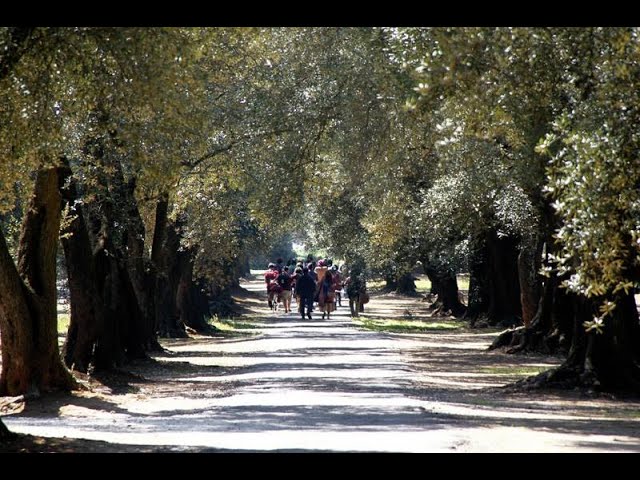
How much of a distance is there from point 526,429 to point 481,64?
13.9ft

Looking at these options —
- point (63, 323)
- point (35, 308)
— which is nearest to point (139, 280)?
point (35, 308)

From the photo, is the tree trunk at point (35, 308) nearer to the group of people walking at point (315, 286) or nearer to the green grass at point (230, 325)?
the green grass at point (230, 325)

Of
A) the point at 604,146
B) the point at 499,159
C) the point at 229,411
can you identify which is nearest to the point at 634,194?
the point at 604,146

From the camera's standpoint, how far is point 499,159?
23828 millimetres

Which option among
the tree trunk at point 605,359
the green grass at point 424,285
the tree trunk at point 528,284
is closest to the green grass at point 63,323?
the tree trunk at point 528,284

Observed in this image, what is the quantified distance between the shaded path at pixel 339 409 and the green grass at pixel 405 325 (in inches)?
408

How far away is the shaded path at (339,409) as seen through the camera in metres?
12.5

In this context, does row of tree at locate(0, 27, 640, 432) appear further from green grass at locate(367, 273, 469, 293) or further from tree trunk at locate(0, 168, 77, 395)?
green grass at locate(367, 273, 469, 293)

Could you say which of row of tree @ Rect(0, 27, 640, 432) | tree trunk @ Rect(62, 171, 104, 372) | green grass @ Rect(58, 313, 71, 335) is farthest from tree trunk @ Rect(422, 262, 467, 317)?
tree trunk @ Rect(62, 171, 104, 372)

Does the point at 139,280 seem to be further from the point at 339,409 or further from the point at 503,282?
the point at 503,282

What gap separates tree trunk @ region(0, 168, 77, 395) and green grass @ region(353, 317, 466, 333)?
20.6 m

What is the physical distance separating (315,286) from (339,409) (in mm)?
27898

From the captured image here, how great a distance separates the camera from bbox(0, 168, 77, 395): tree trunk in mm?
18000

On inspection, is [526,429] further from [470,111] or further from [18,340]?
[18,340]
